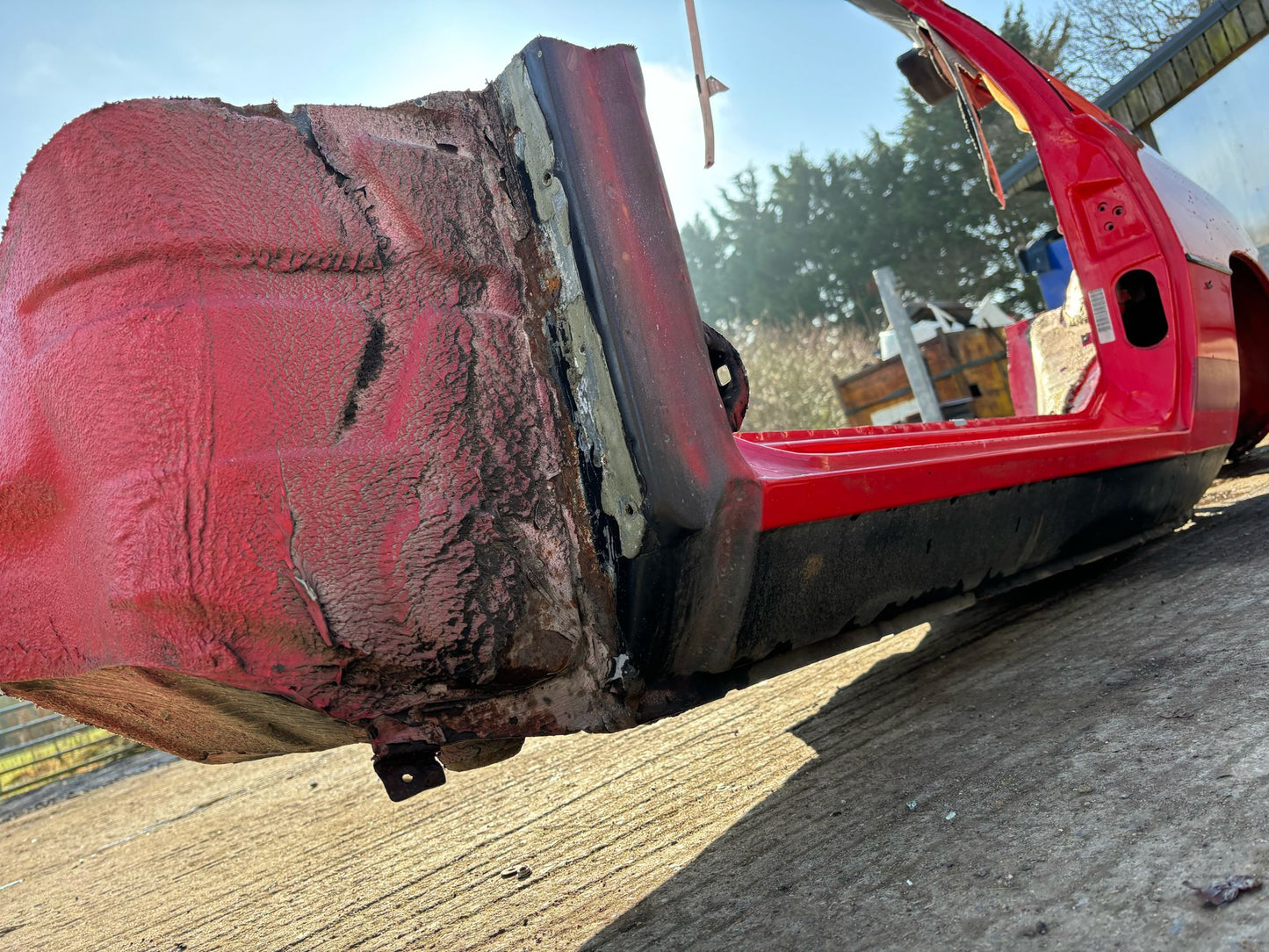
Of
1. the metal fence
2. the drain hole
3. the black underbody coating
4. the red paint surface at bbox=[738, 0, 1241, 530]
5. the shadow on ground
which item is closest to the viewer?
the shadow on ground

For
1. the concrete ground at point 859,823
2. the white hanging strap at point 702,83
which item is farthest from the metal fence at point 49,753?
the white hanging strap at point 702,83

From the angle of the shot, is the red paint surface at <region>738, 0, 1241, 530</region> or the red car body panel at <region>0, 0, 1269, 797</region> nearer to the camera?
the red car body panel at <region>0, 0, 1269, 797</region>

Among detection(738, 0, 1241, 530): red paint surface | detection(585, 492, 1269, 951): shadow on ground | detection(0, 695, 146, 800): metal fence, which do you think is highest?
detection(738, 0, 1241, 530): red paint surface

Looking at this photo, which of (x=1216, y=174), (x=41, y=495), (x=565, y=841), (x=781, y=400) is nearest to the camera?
(x=41, y=495)

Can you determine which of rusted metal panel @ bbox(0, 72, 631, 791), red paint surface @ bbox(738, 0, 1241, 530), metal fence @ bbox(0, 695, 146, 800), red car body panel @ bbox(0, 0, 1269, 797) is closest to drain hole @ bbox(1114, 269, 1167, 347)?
red paint surface @ bbox(738, 0, 1241, 530)

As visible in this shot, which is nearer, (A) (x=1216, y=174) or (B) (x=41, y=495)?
(B) (x=41, y=495)

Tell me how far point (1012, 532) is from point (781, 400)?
12.6 meters

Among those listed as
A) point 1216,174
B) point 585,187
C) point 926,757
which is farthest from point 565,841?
point 1216,174

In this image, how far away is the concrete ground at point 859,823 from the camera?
920 millimetres

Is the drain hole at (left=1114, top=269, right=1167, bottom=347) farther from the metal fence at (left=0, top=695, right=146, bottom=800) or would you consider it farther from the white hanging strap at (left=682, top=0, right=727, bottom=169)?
the metal fence at (left=0, top=695, right=146, bottom=800)

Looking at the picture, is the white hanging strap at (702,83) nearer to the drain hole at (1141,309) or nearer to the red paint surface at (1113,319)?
the red paint surface at (1113,319)

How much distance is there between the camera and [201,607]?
2.94 ft

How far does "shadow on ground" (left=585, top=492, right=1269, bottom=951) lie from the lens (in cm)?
86

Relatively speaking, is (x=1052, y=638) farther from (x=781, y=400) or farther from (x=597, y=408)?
(x=781, y=400)
